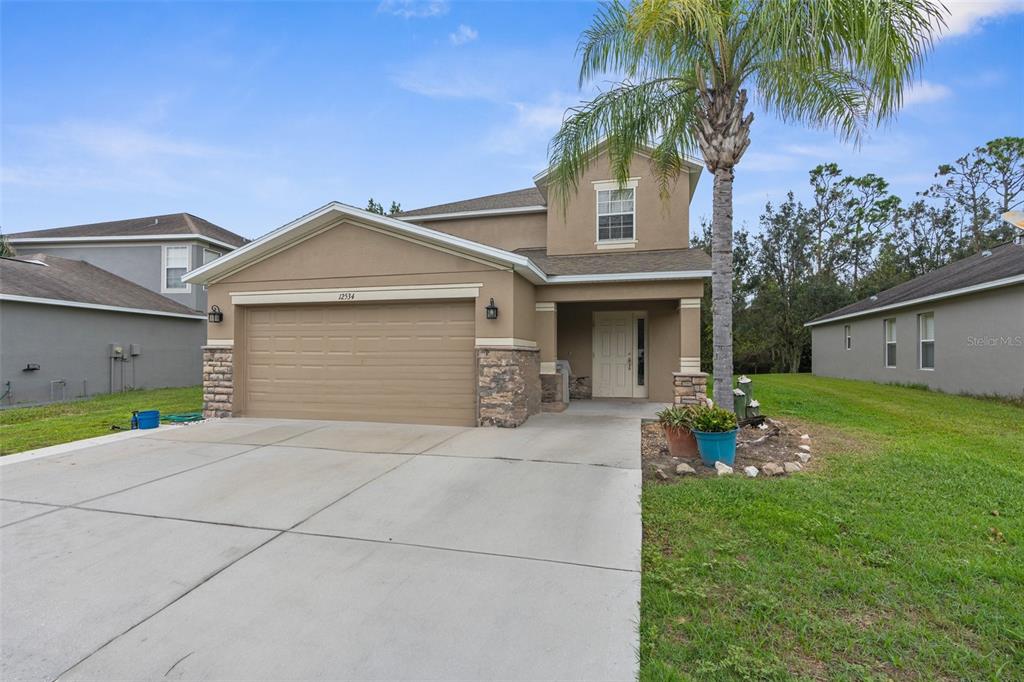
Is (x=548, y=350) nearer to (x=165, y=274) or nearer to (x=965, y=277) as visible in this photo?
(x=965, y=277)

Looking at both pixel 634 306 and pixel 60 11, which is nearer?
pixel 60 11

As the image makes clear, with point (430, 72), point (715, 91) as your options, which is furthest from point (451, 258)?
point (430, 72)

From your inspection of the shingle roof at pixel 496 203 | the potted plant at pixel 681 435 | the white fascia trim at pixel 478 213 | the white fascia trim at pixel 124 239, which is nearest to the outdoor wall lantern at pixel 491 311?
the potted plant at pixel 681 435

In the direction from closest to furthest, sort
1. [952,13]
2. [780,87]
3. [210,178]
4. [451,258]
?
[952,13], [780,87], [451,258], [210,178]

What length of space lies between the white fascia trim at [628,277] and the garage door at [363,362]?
2253 mm

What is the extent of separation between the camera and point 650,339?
11500mm

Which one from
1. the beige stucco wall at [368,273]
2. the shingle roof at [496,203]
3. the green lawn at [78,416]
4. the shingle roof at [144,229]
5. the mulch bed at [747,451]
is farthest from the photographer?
the shingle roof at [144,229]

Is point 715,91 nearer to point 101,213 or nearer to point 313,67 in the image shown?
point 313,67

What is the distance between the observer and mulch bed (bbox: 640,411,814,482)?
5.50m

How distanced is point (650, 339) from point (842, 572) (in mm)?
8539

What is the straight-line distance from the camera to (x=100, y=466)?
5.74m

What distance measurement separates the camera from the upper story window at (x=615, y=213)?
1120cm

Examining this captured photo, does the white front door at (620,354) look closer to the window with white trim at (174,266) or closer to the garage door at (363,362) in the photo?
the garage door at (363,362)

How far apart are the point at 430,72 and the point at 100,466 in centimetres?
1051
